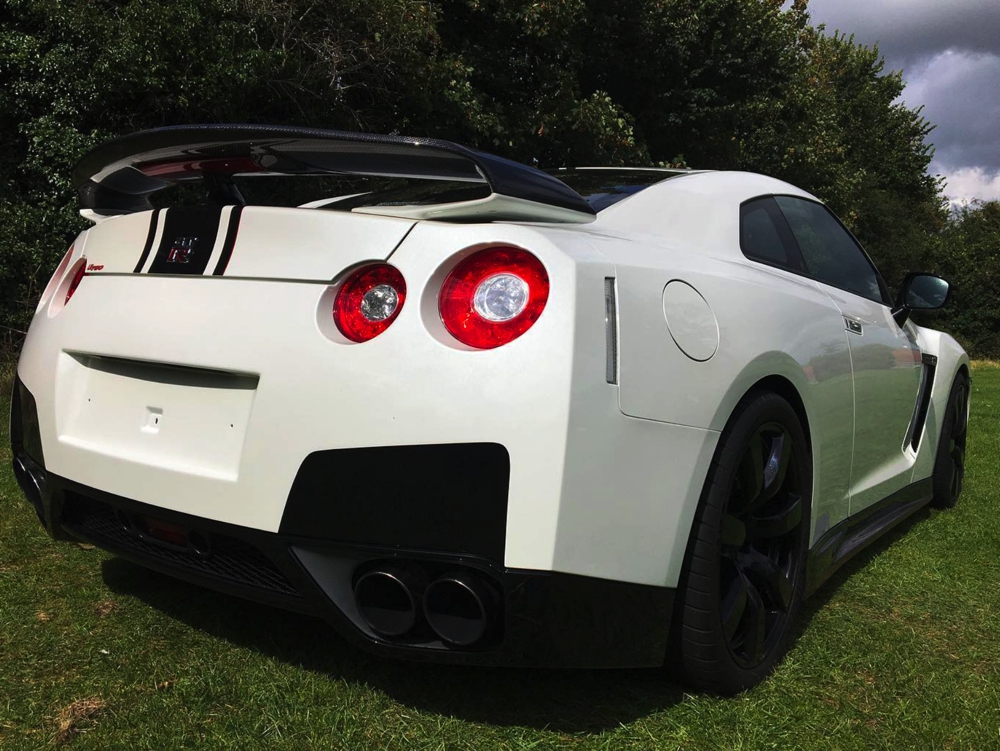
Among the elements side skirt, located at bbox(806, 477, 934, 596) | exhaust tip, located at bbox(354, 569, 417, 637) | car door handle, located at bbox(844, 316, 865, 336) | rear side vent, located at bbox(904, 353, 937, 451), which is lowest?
side skirt, located at bbox(806, 477, 934, 596)

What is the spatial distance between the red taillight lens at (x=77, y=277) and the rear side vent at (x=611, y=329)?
139cm

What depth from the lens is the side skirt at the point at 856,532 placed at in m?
2.41

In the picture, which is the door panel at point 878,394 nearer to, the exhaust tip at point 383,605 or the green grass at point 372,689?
the green grass at point 372,689

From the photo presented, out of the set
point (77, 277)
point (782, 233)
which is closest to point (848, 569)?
point (782, 233)

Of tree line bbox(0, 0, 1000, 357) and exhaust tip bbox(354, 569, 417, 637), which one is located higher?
tree line bbox(0, 0, 1000, 357)

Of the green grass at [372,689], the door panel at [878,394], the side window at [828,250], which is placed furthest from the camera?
the side window at [828,250]

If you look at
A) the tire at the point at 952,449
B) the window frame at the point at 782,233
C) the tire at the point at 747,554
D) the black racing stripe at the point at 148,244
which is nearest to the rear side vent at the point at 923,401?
the tire at the point at 952,449

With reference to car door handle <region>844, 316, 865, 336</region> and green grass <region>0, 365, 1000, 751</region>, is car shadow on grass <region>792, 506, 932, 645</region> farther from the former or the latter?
car door handle <region>844, 316, 865, 336</region>

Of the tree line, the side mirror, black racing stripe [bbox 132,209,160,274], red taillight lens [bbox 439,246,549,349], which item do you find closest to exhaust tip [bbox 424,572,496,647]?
red taillight lens [bbox 439,246,549,349]

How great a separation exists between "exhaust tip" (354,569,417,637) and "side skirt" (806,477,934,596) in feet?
4.05

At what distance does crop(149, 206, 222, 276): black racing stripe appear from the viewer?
185 centimetres

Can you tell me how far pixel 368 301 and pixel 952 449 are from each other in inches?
140

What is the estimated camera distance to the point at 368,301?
5.40 ft

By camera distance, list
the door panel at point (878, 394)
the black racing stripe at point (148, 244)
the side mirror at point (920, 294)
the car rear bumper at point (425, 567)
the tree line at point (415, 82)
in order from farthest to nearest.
→ the tree line at point (415, 82) → the side mirror at point (920, 294) → the door panel at point (878, 394) → the black racing stripe at point (148, 244) → the car rear bumper at point (425, 567)
